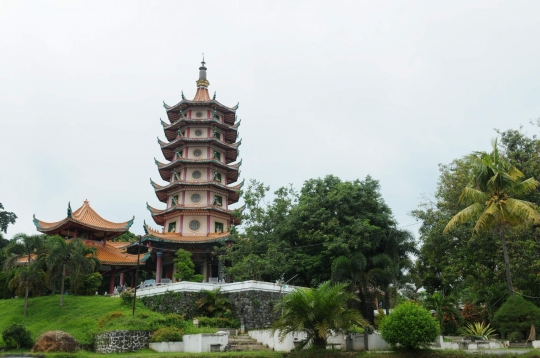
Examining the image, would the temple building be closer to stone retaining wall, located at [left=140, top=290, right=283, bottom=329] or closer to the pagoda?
the pagoda

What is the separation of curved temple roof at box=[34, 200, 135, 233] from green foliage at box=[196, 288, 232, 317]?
1360 centimetres

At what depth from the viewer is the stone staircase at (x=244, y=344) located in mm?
20500

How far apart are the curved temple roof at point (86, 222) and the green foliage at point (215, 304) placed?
44.6 feet

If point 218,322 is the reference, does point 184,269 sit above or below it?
above

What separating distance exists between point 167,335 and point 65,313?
831 cm

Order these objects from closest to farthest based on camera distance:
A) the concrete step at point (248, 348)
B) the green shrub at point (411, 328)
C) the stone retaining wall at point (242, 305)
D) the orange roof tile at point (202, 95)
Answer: the green shrub at point (411, 328) → the concrete step at point (248, 348) → the stone retaining wall at point (242, 305) → the orange roof tile at point (202, 95)

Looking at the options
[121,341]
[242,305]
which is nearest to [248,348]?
[242,305]

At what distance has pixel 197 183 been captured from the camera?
127 ft

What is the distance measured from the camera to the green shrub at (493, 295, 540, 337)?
19281 millimetres

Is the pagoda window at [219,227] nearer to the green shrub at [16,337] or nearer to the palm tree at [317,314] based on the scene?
the green shrub at [16,337]

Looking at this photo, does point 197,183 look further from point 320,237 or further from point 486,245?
point 486,245

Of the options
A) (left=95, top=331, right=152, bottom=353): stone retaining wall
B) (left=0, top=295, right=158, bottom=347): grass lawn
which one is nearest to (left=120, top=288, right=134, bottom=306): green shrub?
(left=0, top=295, right=158, bottom=347): grass lawn

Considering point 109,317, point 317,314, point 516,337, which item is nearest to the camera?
point 317,314

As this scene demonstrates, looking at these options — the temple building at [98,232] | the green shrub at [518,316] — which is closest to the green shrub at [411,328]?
the green shrub at [518,316]
